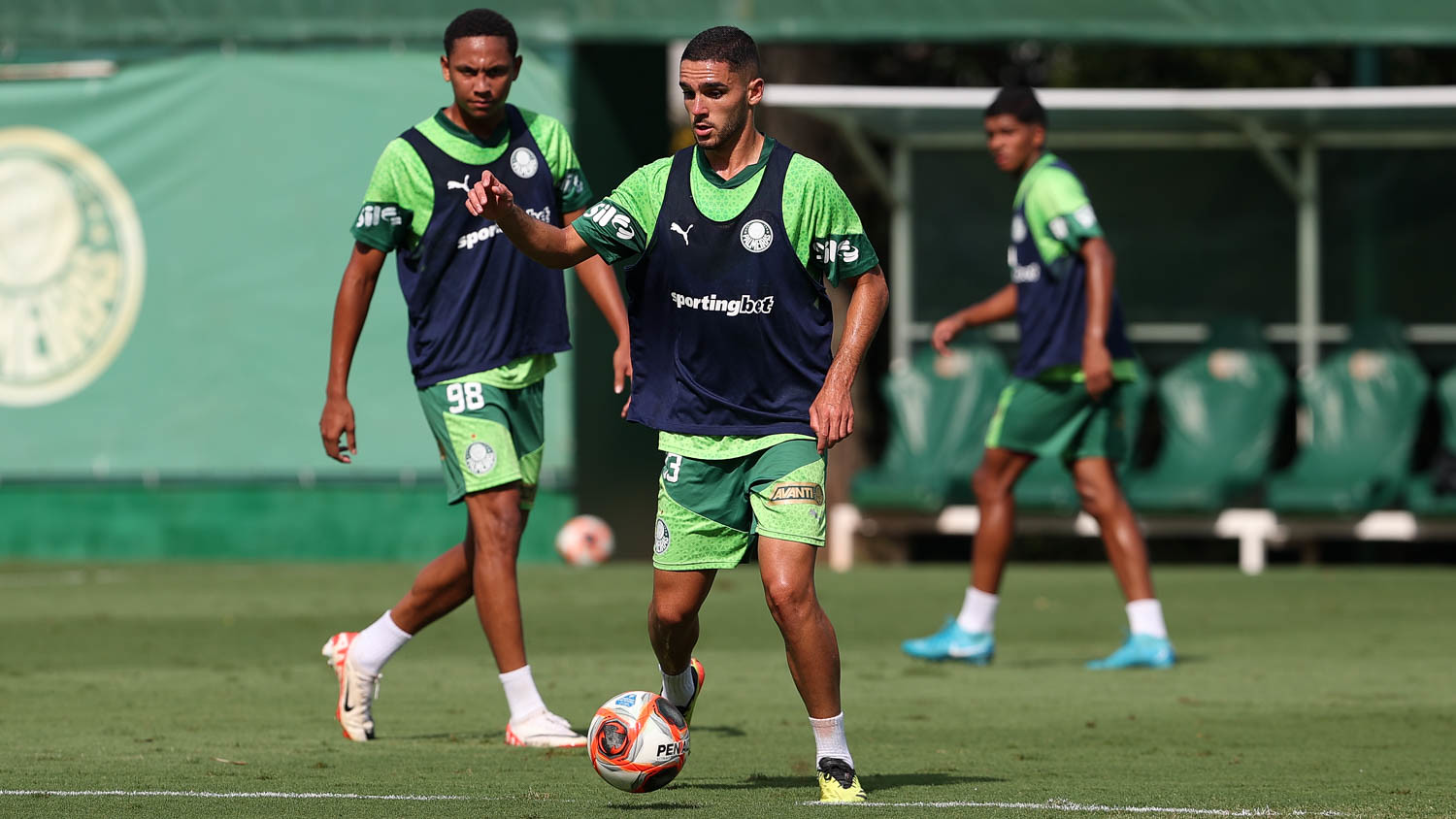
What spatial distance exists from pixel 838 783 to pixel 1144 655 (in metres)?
3.98

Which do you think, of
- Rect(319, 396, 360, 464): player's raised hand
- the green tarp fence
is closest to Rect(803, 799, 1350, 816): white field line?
Rect(319, 396, 360, 464): player's raised hand

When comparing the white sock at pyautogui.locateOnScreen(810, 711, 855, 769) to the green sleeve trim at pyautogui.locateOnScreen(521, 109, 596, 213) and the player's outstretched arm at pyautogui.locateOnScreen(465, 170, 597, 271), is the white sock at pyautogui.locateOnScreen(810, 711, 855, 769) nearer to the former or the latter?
the player's outstretched arm at pyautogui.locateOnScreen(465, 170, 597, 271)

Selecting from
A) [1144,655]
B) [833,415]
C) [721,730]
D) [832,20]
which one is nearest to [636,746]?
[833,415]

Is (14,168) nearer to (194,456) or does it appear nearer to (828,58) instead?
(194,456)

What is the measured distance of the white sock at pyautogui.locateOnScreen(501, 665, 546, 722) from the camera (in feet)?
23.5

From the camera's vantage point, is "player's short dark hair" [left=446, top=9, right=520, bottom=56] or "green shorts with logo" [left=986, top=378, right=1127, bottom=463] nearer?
"player's short dark hair" [left=446, top=9, right=520, bottom=56]

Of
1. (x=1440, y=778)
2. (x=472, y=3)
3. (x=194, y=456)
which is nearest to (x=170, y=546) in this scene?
(x=194, y=456)

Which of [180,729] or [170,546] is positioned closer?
[180,729]

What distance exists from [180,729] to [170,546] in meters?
8.18

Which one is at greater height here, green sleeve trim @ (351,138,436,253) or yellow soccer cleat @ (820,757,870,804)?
green sleeve trim @ (351,138,436,253)

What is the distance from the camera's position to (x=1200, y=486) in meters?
15.4

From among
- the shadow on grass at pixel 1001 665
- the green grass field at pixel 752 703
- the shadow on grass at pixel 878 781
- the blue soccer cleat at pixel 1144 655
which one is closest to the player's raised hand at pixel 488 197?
the green grass field at pixel 752 703

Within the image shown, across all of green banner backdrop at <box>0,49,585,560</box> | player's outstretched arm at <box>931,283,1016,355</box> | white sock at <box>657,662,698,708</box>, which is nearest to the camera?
white sock at <box>657,662,698,708</box>

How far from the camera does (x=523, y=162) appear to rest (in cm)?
745
